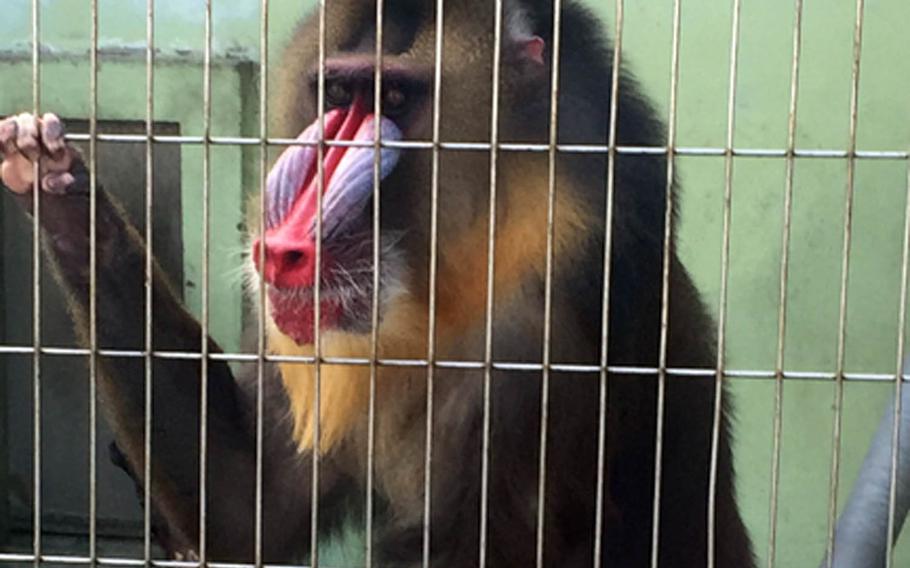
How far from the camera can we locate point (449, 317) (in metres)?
2.38

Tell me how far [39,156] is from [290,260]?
0.45 m

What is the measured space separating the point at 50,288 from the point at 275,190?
1.90ft

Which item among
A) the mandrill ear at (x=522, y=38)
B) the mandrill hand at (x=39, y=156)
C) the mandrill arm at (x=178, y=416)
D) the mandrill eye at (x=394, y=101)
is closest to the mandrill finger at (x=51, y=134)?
the mandrill hand at (x=39, y=156)

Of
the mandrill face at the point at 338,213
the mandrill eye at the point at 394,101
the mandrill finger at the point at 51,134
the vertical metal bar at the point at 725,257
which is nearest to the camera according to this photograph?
the vertical metal bar at the point at 725,257

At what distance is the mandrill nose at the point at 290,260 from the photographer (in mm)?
2250

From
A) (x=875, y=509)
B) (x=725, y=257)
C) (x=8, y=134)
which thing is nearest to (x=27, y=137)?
(x=8, y=134)

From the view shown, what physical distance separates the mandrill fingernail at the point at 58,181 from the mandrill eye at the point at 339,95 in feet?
1.63

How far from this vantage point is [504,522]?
2396 millimetres

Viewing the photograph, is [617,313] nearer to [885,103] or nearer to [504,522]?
[504,522]

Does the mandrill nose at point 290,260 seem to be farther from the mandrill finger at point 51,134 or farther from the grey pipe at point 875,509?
the grey pipe at point 875,509

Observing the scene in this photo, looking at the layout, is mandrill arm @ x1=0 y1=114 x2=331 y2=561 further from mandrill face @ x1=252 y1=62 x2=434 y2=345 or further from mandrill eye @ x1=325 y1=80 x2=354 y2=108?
mandrill eye @ x1=325 y1=80 x2=354 y2=108

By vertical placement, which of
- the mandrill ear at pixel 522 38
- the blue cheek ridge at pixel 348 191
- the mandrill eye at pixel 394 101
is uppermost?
the mandrill ear at pixel 522 38

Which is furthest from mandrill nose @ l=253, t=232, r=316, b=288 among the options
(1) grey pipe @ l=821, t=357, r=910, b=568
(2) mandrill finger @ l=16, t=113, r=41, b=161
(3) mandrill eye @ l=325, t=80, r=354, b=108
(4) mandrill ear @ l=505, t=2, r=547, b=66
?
(1) grey pipe @ l=821, t=357, r=910, b=568

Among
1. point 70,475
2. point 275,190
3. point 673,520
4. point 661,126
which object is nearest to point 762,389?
point 673,520
